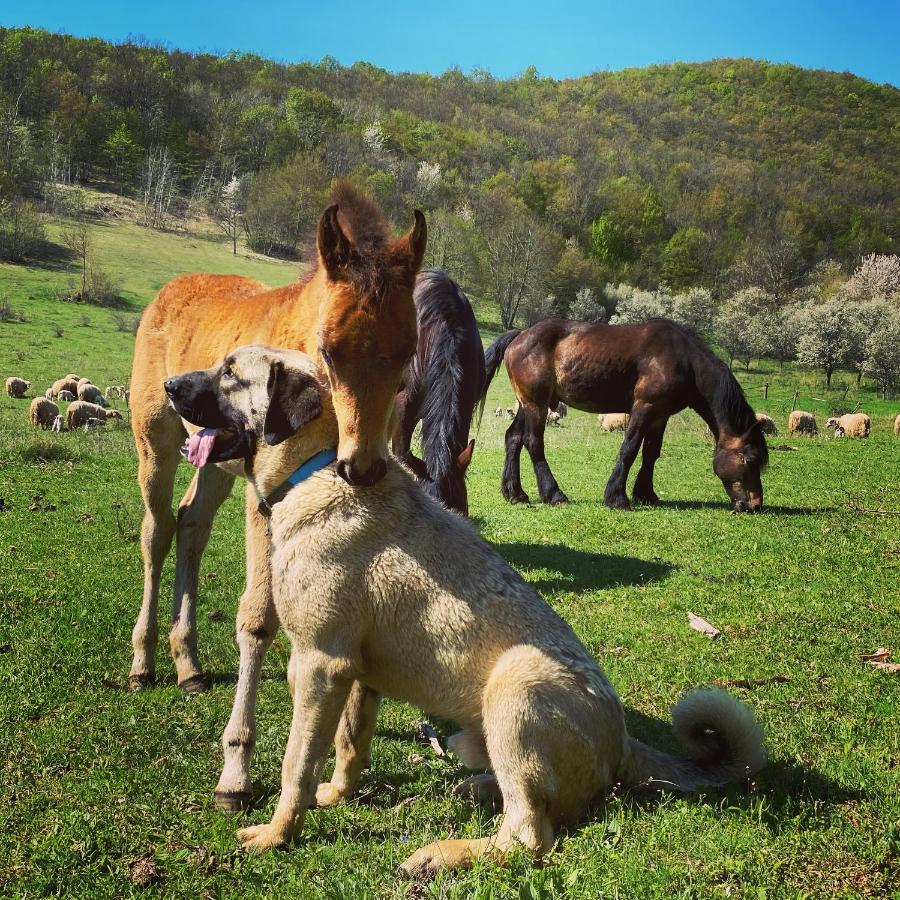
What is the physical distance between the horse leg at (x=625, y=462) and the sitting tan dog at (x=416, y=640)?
1088 centimetres

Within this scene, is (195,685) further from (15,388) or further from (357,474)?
(15,388)

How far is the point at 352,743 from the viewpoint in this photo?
4270 millimetres

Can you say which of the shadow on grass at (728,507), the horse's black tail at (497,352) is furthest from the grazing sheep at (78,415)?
the shadow on grass at (728,507)

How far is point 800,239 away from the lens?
385ft

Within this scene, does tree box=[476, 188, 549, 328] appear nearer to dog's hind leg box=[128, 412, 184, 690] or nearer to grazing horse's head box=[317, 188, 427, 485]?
dog's hind leg box=[128, 412, 184, 690]

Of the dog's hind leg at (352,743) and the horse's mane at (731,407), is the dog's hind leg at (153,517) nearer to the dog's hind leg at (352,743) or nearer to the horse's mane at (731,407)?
the dog's hind leg at (352,743)

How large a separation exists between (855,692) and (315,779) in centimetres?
430

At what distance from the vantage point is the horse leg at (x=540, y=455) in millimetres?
15758

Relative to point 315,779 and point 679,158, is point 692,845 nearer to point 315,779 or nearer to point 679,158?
point 315,779

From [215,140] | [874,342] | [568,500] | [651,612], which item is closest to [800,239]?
[874,342]

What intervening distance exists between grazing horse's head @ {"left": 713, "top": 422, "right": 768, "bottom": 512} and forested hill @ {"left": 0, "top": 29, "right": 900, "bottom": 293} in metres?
63.6

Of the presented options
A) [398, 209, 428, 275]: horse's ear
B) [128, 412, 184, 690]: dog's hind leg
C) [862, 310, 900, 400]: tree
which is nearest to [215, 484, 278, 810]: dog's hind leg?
[398, 209, 428, 275]: horse's ear

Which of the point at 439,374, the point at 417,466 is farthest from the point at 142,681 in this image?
the point at 439,374

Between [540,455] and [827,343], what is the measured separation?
48.7 metres
